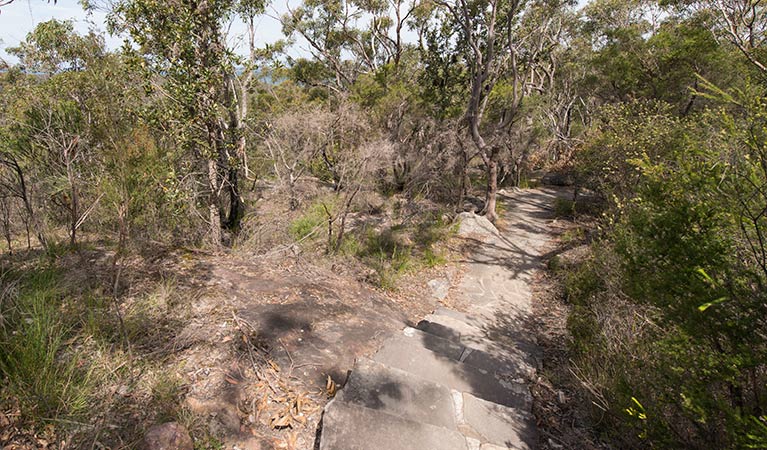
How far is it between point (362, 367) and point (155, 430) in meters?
1.51

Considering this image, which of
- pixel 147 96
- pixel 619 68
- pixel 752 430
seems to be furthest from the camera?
pixel 619 68

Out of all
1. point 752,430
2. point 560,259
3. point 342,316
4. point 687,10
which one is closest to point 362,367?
point 342,316

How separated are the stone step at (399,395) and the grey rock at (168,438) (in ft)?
3.32

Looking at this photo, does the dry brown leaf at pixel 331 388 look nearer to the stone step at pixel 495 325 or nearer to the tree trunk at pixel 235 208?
the stone step at pixel 495 325

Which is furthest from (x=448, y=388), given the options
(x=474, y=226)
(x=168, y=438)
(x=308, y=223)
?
(x=474, y=226)

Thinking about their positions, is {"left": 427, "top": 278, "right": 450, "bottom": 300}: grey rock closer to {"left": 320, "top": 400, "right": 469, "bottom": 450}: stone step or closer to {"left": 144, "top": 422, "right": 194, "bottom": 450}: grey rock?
{"left": 320, "top": 400, "right": 469, "bottom": 450}: stone step

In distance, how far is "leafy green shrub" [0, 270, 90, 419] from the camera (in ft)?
6.41

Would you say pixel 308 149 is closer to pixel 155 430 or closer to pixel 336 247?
pixel 336 247

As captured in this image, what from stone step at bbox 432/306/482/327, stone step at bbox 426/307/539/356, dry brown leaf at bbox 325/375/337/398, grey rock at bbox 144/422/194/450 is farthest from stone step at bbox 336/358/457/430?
stone step at bbox 432/306/482/327

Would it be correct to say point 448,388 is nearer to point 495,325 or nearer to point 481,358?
point 481,358

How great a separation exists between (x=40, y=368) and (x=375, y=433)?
2113mm

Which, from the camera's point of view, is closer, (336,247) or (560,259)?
(336,247)

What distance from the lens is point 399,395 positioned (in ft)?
9.16

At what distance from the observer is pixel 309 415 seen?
2664 mm
